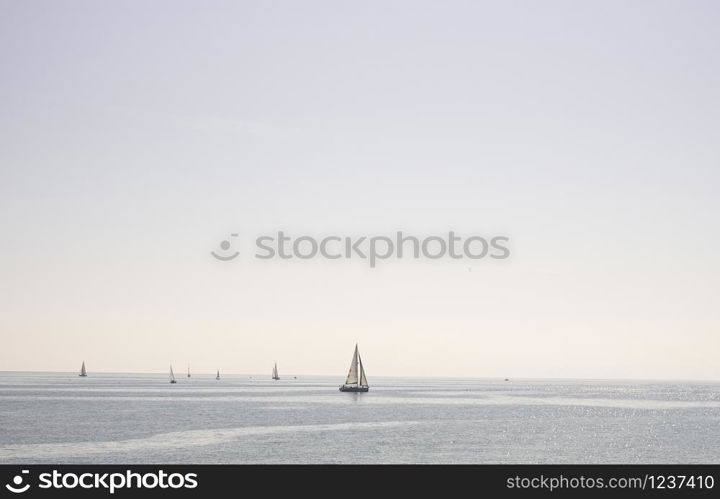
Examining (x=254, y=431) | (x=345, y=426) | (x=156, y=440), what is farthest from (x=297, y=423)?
(x=156, y=440)

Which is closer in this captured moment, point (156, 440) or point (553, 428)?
point (156, 440)

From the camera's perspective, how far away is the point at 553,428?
11331 cm

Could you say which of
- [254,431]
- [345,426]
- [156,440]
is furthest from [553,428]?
[156,440]
